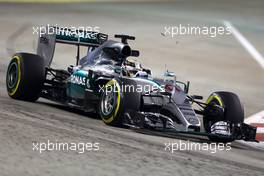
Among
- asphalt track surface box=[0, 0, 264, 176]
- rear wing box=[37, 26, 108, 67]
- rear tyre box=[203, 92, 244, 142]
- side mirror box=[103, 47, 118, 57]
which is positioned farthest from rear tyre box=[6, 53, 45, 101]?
rear tyre box=[203, 92, 244, 142]

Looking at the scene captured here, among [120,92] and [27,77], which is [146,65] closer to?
[27,77]

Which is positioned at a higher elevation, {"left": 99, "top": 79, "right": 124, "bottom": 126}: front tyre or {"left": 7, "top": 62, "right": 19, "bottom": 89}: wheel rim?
{"left": 7, "top": 62, "right": 19, "bottom": 89}: wheel rim

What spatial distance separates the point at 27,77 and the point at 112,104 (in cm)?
198

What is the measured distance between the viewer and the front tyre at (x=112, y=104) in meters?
9.25

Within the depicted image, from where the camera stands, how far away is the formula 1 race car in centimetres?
930

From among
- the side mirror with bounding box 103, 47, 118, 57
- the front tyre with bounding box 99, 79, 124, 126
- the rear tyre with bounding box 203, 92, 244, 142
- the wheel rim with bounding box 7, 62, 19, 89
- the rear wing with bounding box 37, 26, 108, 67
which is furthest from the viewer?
the rear wing with bounding box 37, 26, 108, 67

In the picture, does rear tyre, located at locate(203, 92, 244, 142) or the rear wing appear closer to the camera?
rear tyre, located at locate(203, 92, 244, 142)

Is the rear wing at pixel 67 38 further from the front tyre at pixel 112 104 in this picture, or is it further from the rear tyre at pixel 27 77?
the front tyre at pixel 112 104

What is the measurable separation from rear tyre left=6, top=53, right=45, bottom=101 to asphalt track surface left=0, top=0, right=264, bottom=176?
0.66ft

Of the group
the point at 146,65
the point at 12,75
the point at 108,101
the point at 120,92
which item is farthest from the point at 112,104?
the point at 146,65

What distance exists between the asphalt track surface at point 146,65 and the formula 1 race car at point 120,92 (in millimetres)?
219

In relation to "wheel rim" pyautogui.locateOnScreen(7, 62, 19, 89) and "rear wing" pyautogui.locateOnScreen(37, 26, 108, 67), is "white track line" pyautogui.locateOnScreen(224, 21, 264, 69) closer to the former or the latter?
"rear wing" pyautogui.locateOnScreen(37, 26, 108, 67)

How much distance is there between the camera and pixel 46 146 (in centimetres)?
735

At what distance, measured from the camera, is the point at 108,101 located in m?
9.64
